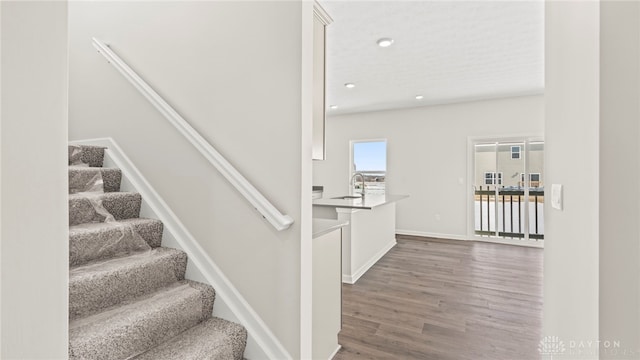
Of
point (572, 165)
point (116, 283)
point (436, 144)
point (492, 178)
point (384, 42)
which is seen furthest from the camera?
point (436, 144)

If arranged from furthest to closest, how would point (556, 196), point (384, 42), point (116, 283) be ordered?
point (384, 42) < point (116, 283) < point (556, 196)

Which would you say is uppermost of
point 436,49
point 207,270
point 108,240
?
point 436,49

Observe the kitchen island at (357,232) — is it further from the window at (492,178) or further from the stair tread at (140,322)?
the window at (492,178)

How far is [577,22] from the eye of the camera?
103 centimetres

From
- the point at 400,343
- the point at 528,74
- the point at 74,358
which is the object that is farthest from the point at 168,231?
the point at 528,74

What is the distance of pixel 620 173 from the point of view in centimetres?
74

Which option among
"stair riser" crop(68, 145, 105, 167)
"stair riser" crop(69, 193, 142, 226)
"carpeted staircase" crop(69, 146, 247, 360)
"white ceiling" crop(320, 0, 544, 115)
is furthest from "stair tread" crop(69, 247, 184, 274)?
"white ceiling" crop(320, 0, 544, 115)

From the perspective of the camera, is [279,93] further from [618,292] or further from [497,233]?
[497,233]

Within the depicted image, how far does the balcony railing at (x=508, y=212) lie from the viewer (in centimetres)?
521

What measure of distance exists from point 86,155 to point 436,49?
353 cm

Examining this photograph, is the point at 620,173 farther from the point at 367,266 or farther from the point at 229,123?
the point at 367,266

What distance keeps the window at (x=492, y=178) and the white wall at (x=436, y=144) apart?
36cm

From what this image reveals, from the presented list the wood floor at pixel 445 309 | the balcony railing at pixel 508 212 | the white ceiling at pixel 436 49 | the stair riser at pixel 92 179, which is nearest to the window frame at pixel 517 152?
the balcony railing at pixel 508 212

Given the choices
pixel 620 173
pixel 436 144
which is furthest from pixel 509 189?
pixel 620 173
